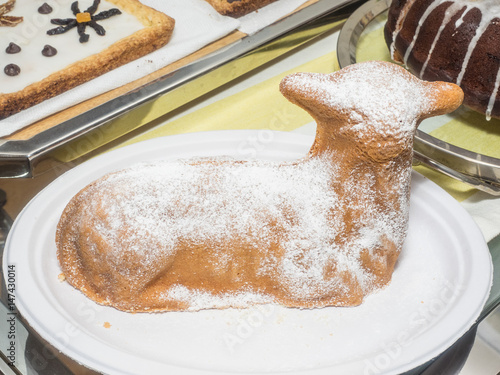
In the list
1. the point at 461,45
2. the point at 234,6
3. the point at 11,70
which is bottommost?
the point at 11,70

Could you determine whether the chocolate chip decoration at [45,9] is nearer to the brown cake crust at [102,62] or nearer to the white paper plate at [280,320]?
the brown cake crust at [102,62]

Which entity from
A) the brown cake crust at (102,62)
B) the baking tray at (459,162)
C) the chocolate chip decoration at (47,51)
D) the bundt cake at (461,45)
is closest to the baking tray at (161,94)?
the brown cake crust at (102,62)

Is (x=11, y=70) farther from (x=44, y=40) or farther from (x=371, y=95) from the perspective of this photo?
(x=371, y=95)

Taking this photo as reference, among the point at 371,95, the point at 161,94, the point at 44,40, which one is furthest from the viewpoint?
the point at 44,40

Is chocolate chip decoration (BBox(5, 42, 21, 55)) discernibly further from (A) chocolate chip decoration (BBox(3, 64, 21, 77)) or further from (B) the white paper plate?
(B) the white paper plate

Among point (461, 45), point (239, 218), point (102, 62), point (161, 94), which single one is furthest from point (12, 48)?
point (461, 45)

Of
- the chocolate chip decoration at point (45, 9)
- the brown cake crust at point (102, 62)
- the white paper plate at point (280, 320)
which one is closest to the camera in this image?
the white paper plate at point (280, 320)

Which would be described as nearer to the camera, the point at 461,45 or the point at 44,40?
the point at 461,45

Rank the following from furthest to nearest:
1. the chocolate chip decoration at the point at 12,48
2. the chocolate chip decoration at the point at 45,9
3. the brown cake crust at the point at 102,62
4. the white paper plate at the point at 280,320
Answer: the chocolate chip decoration at the point at 45,9, the chocolate chip decoration at the point at 12,48, the brown cake crust at the point at 102,62, the white paper plate at the point at 280,320

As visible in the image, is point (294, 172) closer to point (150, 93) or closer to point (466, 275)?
point (466, 275)
